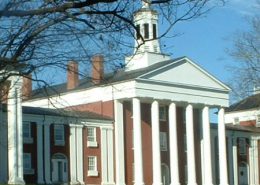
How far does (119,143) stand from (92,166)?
3503 millimetres

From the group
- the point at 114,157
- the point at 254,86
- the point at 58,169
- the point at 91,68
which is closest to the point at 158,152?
the point at 114,157

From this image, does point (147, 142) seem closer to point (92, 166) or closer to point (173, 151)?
point (173, 151)

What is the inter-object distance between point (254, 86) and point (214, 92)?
31.4 m

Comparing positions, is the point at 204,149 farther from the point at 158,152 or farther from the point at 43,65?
the point at 43,65

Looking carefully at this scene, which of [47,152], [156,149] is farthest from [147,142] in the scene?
[47,152]

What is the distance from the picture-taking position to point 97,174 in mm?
67625

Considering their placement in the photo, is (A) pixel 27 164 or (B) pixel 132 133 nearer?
(A) pixel 27 164

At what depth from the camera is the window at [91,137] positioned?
6838cm

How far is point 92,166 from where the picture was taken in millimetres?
67750

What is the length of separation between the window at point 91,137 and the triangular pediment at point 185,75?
21.5 feet

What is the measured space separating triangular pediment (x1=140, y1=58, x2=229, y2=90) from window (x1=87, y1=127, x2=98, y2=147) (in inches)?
258

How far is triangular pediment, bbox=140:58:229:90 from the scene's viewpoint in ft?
232

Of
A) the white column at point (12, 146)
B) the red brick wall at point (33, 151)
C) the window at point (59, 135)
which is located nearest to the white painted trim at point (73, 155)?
the window at point (59, 135)

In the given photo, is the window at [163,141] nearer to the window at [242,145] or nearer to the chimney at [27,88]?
the window at [242,145]
